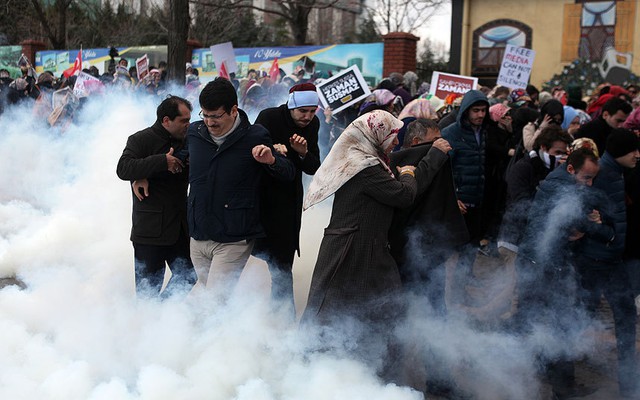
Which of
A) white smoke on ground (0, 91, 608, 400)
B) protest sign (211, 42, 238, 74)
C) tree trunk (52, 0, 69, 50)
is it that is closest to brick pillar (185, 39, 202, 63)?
tree trunk (52, 0, 69, 50)

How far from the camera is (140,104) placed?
10508 mm

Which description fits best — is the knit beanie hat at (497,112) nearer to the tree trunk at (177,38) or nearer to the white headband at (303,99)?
the white headband at (303,99)

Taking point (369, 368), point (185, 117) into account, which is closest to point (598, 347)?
point (369, 368)

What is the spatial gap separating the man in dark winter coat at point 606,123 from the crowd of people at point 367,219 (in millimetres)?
1016

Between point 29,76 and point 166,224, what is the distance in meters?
12.5

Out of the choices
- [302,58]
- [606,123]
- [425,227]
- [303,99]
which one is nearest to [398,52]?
[302,58]

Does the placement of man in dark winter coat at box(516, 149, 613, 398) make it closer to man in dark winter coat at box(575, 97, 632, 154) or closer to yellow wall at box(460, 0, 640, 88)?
man in dark winter coat at box(575, 97, 632, 154)

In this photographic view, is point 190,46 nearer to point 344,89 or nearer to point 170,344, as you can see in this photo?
point 344,89

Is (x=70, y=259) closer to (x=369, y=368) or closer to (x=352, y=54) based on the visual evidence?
(x=369, y=368)

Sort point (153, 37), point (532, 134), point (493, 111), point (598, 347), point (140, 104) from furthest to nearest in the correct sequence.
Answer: point (153, 37) < point (140, 104) < point (493, 111) < point (532, 134) < point (598, 347)

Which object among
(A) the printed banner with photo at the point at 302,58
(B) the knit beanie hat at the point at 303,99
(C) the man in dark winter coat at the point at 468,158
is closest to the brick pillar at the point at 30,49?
(A) the printed banner with photo at the point at 302,58

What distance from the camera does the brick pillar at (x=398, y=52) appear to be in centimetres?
1526

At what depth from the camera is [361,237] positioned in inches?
165

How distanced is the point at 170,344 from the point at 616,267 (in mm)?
2769
